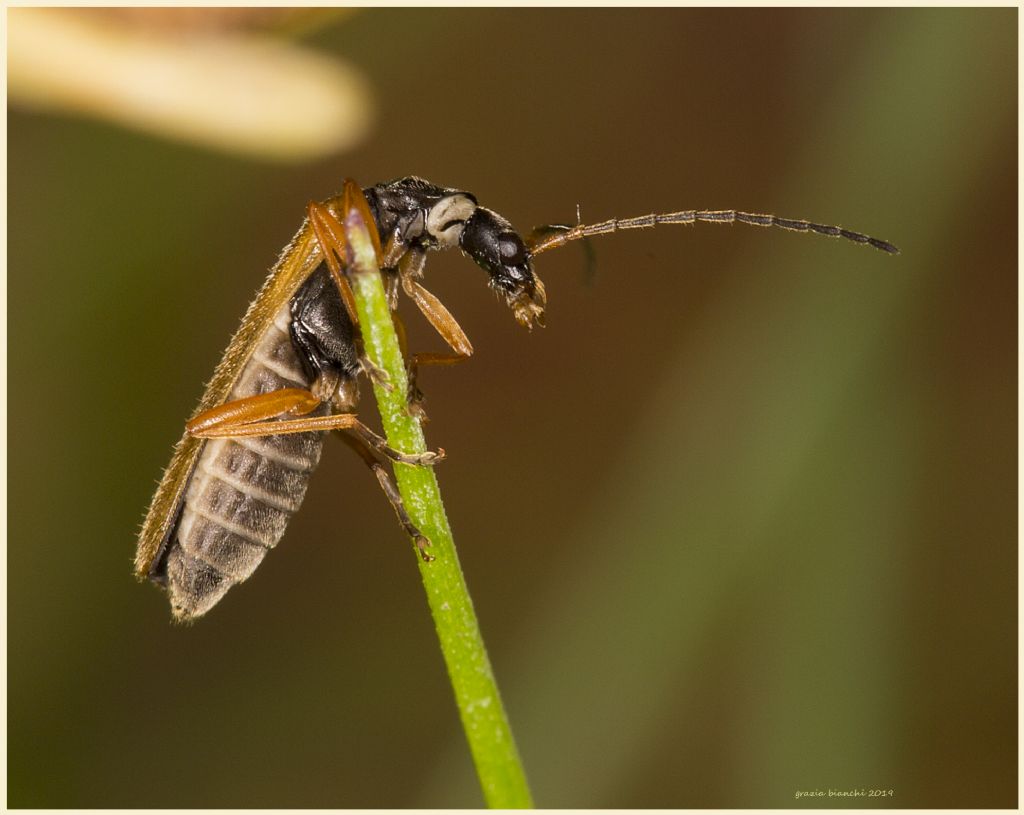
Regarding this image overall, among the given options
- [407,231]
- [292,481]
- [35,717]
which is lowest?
[35,717]

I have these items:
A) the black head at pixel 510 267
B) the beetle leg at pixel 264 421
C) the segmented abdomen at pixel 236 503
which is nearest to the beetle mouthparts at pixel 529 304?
the black head at pixel 510 267

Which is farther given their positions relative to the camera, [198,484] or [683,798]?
[683,798]

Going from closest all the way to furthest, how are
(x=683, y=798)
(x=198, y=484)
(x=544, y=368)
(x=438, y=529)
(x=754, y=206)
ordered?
(x=438, y=529) → (x=198, y=484) → (x=683, y=798) → (x=754, y=206) → (x=544, y=368)

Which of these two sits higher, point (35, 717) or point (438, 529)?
point (438, 529)

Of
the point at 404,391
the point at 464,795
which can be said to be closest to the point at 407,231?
the point at 404,391

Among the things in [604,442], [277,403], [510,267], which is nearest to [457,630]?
[277,403]

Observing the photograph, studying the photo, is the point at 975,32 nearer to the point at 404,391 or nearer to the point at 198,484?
the point at 404,391

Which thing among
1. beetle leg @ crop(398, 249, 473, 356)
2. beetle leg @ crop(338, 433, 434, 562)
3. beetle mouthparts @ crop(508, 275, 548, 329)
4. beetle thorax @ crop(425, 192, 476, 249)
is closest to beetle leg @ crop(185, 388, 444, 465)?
beetle leg @ crop(338, 433, 434, 562)

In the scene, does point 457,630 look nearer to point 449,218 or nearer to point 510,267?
point 510,267
